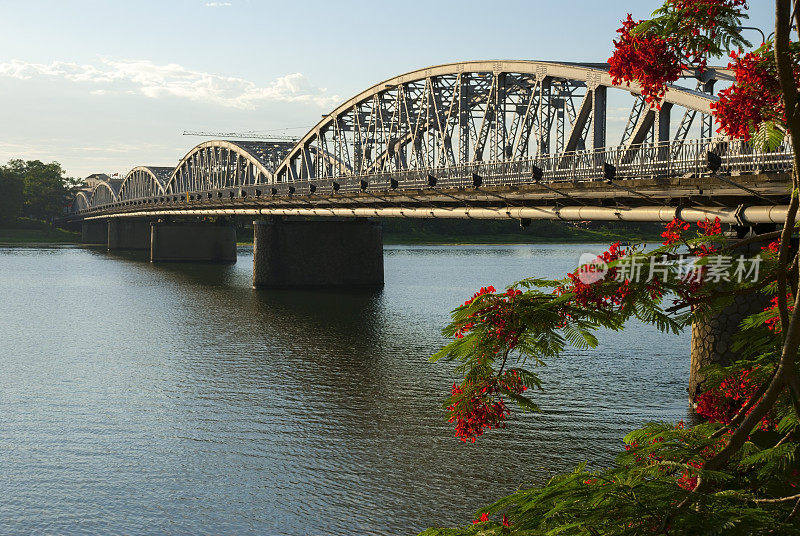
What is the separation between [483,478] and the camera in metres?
19.5

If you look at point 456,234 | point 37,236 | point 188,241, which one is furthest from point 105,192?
point 188,241

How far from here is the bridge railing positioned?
2627 cm

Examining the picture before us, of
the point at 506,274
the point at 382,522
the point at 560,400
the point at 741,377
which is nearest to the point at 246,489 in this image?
the point at 382,522

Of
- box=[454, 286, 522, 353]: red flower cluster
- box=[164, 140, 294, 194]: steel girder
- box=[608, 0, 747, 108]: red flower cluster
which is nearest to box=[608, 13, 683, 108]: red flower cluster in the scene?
box=[608, 0, 747, 108]: red flower cluster

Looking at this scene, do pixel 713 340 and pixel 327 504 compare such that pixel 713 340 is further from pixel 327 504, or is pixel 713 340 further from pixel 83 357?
pixel 83 357

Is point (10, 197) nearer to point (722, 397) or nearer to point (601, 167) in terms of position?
point (601, 167)

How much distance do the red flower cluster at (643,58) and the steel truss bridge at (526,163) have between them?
15.8 meters

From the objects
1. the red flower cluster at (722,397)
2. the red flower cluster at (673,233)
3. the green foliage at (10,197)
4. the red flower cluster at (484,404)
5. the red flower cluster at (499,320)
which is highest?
the green foliage at (10,197)

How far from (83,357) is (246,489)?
20817 mm

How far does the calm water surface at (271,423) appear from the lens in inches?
711

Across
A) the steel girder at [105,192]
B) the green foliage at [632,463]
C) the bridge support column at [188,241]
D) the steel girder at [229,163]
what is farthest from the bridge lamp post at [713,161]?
the steel girder at [105,192]

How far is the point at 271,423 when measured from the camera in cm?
2505

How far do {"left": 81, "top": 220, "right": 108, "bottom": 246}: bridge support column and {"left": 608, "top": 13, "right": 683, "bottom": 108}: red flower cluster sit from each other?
577ft

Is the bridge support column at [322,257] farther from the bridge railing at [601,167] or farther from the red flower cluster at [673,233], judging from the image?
the red flower cluster at [673,233]
